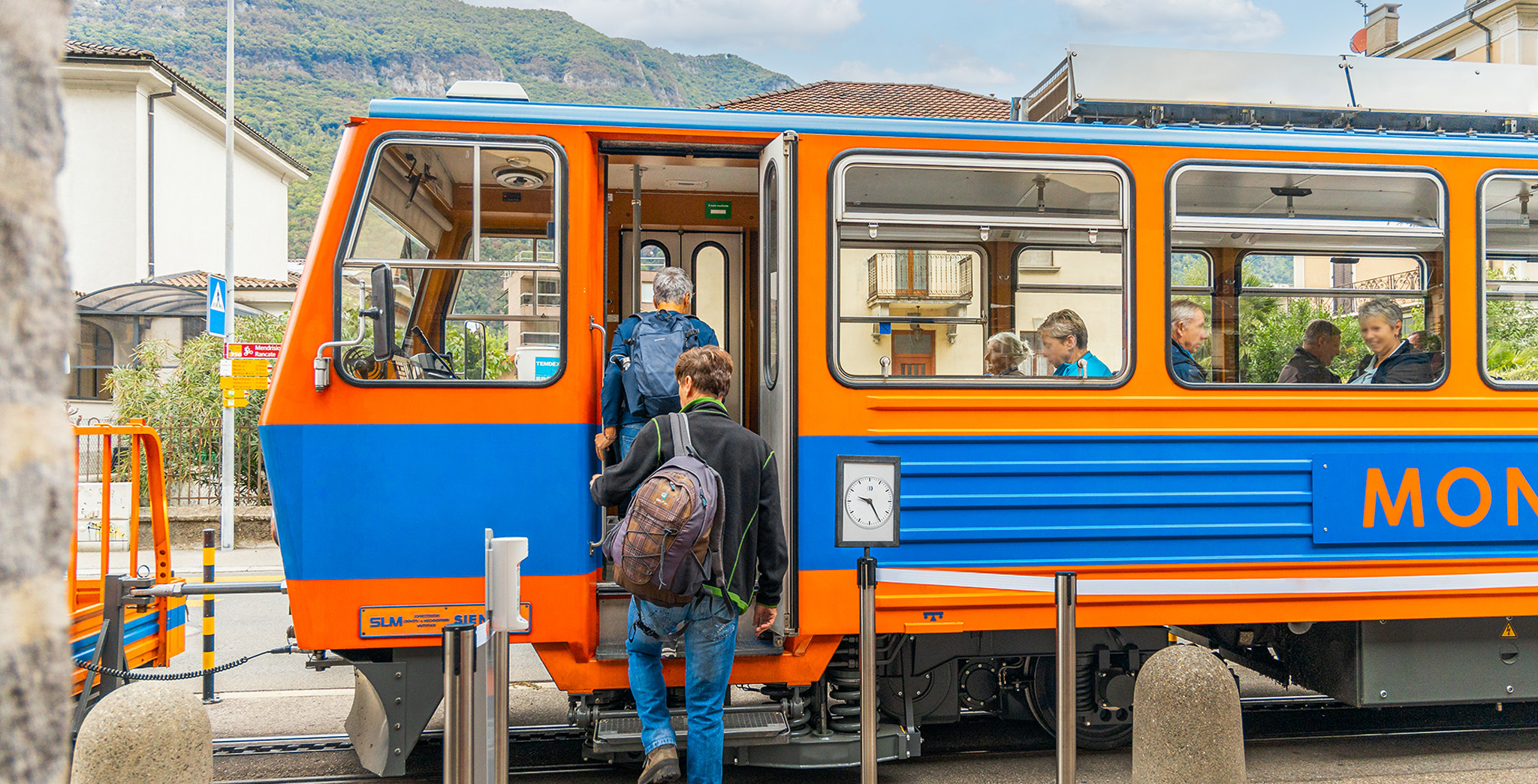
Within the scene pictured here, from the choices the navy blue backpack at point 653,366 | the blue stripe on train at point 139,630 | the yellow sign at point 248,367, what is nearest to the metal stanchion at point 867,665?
the navy blue backpack at point 653,366

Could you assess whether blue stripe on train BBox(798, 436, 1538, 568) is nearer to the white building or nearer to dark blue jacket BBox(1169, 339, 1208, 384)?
dark blue jacket BBox(1169, 339, 1208, 384)

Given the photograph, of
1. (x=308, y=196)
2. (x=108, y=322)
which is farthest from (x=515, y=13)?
(x=108, y=322)

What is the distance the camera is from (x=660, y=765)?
155 inches

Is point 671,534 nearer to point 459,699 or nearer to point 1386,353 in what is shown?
point 459,699

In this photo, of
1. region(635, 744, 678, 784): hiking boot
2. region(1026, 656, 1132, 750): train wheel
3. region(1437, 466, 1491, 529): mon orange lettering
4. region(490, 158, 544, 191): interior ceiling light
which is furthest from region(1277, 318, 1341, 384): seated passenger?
region(490, 158, 544, 191): interior ceiling light

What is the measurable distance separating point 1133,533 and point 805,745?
182cm

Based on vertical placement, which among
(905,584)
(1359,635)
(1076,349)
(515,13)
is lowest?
(1359,635)

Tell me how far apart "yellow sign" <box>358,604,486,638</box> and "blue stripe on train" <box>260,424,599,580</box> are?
0.14m

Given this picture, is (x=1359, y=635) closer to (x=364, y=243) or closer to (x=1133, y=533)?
(x=1133, y=533)

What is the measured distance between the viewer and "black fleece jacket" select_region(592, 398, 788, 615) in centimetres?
392

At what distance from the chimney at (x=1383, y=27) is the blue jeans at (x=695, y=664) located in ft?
57.4

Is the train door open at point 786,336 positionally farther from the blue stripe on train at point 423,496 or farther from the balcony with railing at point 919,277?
the blue stripe on train at point 423,496

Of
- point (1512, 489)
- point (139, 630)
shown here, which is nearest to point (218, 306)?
point (139, 630)

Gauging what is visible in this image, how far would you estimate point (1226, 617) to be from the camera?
4.67 m
